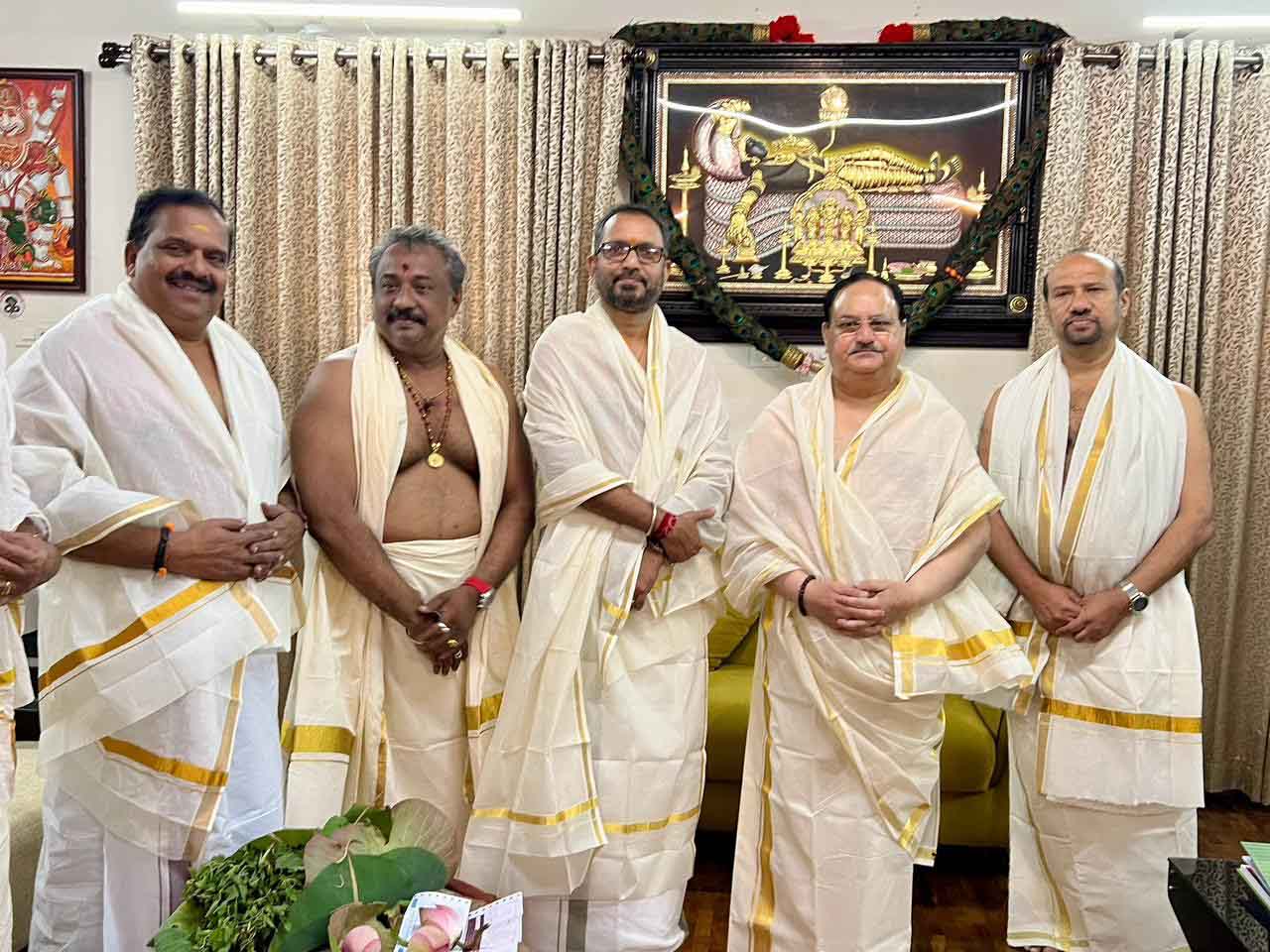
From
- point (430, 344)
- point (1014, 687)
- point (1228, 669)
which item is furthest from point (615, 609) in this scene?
point (1228, 669)

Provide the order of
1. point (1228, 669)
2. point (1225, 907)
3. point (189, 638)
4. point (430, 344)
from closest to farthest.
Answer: point (1225, 907) → point (189, 638) → point (430, 344) → point (1228, 669)

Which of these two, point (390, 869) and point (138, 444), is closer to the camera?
point (390, 869)

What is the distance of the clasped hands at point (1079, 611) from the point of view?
2.51 m

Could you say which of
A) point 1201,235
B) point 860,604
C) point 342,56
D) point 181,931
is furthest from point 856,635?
point 342,56

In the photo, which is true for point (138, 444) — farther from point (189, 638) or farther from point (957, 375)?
point (957, 375)

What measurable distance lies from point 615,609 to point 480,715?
44 centimetres

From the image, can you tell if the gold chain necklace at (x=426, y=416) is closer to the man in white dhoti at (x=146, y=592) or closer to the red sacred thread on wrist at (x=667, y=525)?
the man in white dhoti at (x=146, y=592)

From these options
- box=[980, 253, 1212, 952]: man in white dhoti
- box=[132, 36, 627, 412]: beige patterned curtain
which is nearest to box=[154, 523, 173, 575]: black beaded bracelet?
box=[132, 36, 627, 412]: beige patterned curtain

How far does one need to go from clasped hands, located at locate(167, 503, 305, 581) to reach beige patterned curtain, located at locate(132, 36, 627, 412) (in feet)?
5.62

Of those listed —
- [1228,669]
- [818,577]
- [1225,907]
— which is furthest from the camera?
[1228,669]

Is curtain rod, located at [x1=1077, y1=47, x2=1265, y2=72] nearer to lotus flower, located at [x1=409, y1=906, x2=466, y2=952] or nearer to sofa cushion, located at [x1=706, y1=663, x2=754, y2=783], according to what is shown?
sofa cushion, located at [x1=706, y1=663, x2=754, y2=783]

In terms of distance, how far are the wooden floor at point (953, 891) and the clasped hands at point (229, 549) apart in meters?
1.49

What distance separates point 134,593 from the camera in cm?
218

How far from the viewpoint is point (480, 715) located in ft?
8.59
